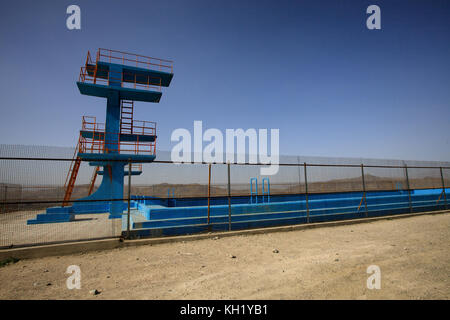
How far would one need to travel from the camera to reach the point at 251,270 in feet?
14.3

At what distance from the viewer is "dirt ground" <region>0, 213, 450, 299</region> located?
11.3 ft

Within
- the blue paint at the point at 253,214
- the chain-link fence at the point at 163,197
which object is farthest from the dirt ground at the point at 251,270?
the chain-link fence at the point at 163,197

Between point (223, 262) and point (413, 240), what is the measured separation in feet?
19.4

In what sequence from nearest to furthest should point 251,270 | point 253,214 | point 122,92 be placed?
point 251,270 → point 253,214 → point 122,92

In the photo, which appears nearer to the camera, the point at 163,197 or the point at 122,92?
the point at 163,197

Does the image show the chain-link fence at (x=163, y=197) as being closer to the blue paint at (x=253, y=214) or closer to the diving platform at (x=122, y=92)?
the blue paint at (x=253, y=214)

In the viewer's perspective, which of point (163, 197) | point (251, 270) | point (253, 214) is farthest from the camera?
point (163, 197)

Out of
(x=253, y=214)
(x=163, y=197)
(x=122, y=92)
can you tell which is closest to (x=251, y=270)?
(x=253, y=214)

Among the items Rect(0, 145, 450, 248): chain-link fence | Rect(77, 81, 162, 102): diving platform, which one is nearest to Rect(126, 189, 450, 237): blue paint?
Rect(0, 145, 450, 248): chain-link fence

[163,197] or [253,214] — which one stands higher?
[163,197]

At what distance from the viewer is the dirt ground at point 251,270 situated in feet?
11.3

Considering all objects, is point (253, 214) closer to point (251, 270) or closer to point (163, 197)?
point (251, 270)

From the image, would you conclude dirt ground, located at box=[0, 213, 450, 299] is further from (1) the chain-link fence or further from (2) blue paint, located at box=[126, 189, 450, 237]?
(1) the chain-link fence
